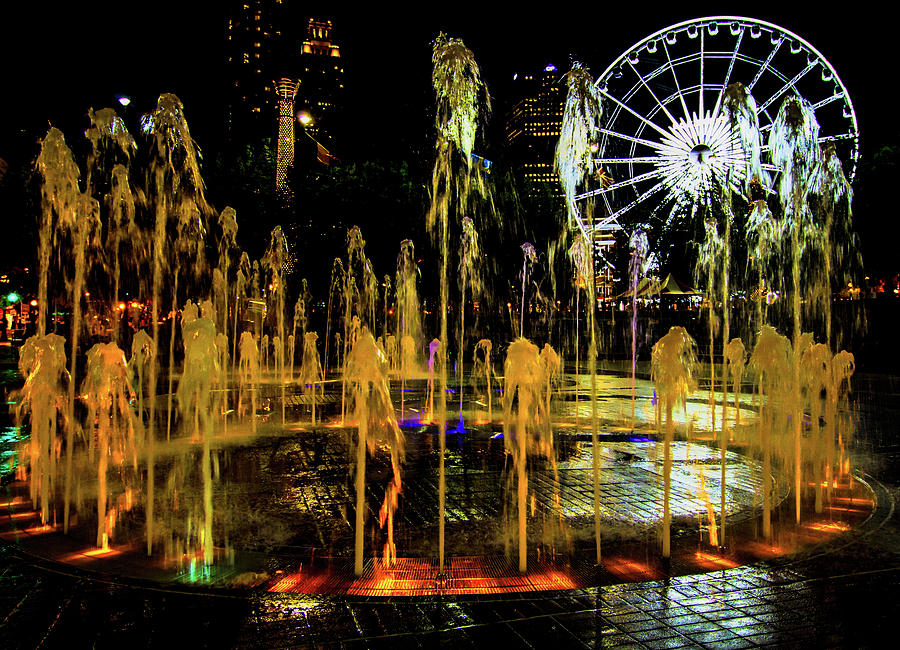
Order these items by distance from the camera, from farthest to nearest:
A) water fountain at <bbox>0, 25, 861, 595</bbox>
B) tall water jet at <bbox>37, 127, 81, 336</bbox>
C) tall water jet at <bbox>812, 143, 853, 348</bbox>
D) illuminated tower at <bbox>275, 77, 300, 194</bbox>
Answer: illuminated tower at <bbox>275, 77, 300, 194</bbox> < tall water jet at <bbox>812, 143, 853, 348</bbox> < tall water jet at <bbox>37, 127, 81, 336</bbox> < water fountain at <bbox>0, 25, 861, 595</bbox>

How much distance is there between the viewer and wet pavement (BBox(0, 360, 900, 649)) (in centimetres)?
363

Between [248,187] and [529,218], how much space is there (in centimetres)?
1432

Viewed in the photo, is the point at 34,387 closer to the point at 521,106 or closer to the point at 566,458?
the point at 566,458

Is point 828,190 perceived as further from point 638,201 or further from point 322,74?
point 322,74

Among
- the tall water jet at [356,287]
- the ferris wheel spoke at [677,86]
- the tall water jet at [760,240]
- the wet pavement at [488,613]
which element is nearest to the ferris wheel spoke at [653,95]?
the ferris wheel spoke at [677,86]

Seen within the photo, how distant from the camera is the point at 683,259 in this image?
4000 centimetres

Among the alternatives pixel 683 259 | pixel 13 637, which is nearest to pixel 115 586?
pixel 13 637

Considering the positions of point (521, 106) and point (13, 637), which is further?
point (521, 106)

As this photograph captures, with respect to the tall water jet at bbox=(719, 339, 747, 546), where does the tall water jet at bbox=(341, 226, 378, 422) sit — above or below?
above

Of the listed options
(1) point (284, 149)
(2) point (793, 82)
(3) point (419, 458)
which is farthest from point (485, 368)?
(2) point (793, 82)

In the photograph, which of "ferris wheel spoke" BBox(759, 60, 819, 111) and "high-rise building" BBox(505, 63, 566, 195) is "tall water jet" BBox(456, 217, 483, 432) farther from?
"ferris wheel spoke" BBox(759, 60, 819, 111)

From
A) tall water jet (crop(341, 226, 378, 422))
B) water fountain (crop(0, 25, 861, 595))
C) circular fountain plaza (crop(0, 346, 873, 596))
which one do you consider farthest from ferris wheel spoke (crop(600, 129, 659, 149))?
circular fountain plaza (crop(0, 346, 873, 596))

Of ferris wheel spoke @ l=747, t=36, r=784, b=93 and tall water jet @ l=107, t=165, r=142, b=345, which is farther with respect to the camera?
ferris wheel spoke @ l=747, t=36, r=784, b=93

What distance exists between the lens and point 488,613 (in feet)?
13.1
